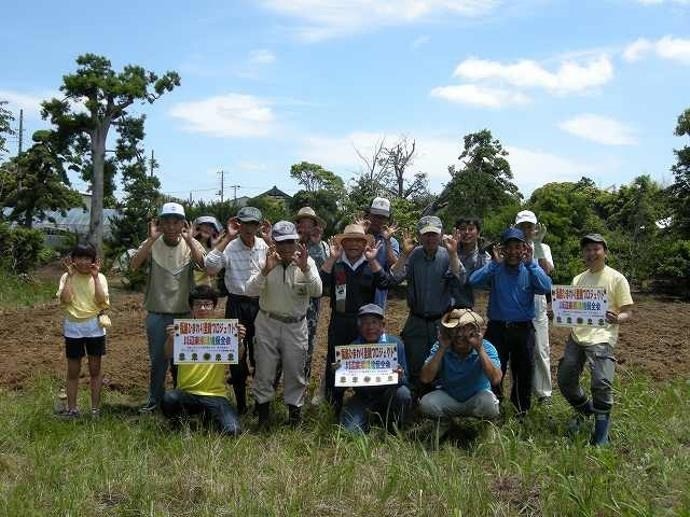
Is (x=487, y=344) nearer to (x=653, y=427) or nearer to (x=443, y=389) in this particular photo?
(x=443, y=389)

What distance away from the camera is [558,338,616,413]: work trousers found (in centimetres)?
529

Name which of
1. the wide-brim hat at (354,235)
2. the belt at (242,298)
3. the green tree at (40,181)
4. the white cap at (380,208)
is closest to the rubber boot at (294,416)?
the belt at (242,298)

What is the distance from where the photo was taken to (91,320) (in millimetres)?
5957

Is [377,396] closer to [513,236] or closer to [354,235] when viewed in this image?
[354,235]

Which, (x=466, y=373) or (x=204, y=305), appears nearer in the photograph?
(x=466, y=373)

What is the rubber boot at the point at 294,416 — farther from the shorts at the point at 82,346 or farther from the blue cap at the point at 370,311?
the shorts at the point at 82,346

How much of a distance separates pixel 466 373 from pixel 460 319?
1.46 ft

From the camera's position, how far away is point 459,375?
17.7 ft

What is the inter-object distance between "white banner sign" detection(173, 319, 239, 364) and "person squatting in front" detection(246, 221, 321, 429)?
0.31m

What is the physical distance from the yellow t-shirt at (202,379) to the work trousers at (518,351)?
217 centimetres

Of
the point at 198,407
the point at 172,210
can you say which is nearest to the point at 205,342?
the point at 198,407

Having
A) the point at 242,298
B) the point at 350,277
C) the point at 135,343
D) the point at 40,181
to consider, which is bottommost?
the point at 135,343

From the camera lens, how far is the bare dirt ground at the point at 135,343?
769 centimetres

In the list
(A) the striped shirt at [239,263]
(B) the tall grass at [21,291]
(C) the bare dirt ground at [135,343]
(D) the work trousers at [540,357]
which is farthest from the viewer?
(B) the tall grass at [21,291]
